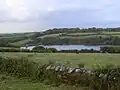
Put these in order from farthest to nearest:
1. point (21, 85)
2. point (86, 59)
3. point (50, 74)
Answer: point (86, 59) < point (50, 74) < point (21, 85)

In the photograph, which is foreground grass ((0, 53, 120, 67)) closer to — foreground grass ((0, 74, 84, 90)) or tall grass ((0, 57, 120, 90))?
tall grass ((0, 57, 120, 90))

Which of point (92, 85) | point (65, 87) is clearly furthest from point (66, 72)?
point (92, 85)

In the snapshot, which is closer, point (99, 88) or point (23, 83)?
point (99, 88)

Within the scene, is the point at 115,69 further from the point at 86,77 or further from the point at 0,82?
the point at 0,82

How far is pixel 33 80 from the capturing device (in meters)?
17.4

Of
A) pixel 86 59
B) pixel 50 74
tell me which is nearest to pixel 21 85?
pixel 50 74

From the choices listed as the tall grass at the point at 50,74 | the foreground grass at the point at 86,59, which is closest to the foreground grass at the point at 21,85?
the tall grass at the point at 50,74

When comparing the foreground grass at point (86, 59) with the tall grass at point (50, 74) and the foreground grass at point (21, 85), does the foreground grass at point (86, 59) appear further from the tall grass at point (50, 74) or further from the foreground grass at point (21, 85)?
the foreground grass at point (21, 85)

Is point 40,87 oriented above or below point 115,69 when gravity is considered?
below

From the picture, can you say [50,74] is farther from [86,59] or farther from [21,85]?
[86,59]

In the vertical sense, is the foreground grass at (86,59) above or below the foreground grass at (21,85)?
above

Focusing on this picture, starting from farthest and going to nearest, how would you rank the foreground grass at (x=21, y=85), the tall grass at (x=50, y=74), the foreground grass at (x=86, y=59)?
the foreground grass at (x=86, y=59), the foreground grass at (x=21, y=85), the tall grass at (x=50, y=74)

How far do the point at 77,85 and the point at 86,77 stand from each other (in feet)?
2.55

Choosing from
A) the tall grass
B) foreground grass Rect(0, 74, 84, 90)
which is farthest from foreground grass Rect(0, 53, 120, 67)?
foreground grass Rect(0, 74, 84, 90)
